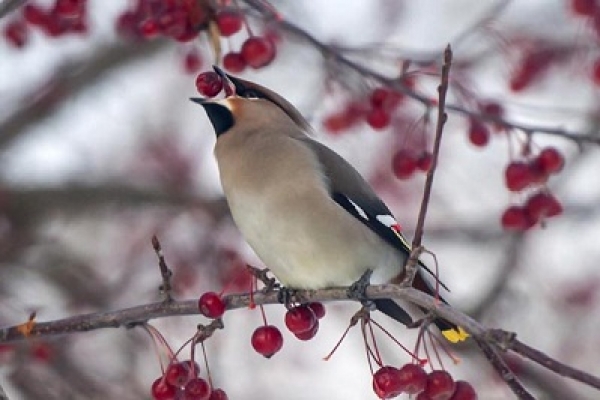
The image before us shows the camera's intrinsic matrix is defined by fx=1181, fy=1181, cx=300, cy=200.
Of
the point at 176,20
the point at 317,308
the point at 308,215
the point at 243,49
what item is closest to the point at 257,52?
the point at 243,49

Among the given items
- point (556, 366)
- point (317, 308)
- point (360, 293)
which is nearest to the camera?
point (556, 366)

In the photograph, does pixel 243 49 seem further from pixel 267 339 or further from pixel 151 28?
pixel 267 339

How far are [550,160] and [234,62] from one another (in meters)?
0.93

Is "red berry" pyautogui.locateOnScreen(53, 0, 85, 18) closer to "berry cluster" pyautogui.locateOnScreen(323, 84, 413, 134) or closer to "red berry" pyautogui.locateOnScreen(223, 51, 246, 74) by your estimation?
"red berry" pyautogui.locateOnScreen(223, 51, 246, 74)

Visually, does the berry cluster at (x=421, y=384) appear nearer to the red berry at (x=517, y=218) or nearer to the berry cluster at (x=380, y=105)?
the red berry at (x=517, y=218)

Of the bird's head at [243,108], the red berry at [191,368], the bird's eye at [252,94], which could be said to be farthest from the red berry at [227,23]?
the red berry at [191,368]

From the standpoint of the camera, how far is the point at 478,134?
3461 mm

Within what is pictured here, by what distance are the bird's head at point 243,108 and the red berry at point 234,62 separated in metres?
0.15

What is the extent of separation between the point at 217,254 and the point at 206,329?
142 cm

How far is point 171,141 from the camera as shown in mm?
5605

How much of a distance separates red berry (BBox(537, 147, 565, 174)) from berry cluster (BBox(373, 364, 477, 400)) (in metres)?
1.06

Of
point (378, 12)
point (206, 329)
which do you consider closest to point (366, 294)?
point (206, 329)

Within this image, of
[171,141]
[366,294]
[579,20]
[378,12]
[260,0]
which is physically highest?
[378,12]

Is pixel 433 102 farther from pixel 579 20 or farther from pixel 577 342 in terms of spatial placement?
pixel 577 342
